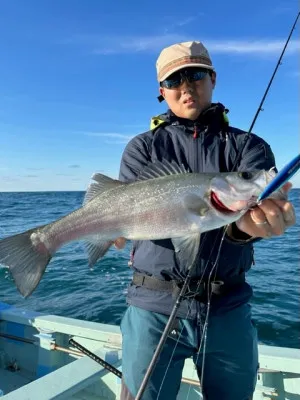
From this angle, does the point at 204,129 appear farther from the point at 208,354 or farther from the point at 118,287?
the point at 118,287

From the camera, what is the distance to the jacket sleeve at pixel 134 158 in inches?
135

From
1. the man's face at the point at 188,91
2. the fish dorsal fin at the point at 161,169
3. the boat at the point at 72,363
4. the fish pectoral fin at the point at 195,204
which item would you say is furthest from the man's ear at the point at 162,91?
the boat at the point at 72,363

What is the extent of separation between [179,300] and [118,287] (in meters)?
10.3

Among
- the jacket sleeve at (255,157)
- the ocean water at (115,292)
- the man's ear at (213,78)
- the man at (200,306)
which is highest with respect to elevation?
the man's ear at (213,78)

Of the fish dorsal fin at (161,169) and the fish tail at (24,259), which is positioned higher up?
the fish dorsal fin at (161,169)

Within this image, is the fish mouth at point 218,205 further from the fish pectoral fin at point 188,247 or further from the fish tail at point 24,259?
the fish tail at point 24,259

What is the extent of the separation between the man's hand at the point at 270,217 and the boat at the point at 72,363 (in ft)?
9.84

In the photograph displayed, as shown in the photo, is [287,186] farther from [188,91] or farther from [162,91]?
[162,91]

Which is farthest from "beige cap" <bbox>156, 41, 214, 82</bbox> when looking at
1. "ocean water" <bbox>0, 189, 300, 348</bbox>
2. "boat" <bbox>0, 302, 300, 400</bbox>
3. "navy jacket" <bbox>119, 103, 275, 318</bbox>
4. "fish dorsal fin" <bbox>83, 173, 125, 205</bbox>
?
"ocean water" <bbox>0, 189, 300, 348</bbox>

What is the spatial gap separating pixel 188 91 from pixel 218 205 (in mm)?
1144

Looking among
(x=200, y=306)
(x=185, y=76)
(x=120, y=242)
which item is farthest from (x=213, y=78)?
(x=200, y=306)

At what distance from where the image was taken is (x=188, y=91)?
3.46 m

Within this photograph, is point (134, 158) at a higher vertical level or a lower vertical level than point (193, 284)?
higher

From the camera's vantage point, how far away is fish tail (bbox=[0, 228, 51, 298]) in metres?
3.30
